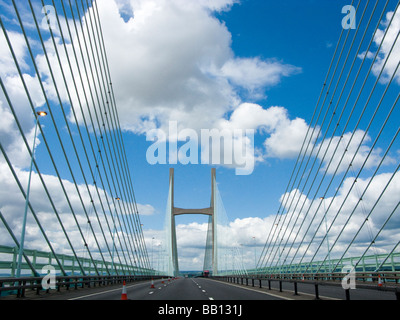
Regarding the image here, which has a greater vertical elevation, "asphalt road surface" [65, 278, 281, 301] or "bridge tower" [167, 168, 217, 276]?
"bridge tower" [167, 168, 217, 276]

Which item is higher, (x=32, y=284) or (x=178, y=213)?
(x=178, y=213)

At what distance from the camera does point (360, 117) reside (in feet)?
75.0

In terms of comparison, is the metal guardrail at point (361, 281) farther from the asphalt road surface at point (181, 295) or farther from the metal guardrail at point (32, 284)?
the metal guardrail at point (32, 284)

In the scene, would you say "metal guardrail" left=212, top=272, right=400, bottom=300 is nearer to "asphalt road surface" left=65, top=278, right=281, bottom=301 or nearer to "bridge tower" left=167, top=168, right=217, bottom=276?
"asphalt road surface" left=65, top=278, right=281, bottom=301

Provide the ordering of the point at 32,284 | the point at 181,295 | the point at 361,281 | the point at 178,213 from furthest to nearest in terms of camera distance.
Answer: the point at 178,213
the point at 361,281
the point at 181,295
the point at 32,284

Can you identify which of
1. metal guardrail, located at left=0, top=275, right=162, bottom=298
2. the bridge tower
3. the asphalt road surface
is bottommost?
the asphalt road surface

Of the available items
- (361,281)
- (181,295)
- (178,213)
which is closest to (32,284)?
(181,295)

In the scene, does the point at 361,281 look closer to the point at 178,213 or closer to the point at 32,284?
the point at 32,284

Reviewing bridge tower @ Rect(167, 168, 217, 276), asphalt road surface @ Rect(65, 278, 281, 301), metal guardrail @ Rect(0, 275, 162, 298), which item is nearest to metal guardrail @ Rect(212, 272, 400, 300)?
asphalt road surface @ Rect(65, 278, 281, 301)

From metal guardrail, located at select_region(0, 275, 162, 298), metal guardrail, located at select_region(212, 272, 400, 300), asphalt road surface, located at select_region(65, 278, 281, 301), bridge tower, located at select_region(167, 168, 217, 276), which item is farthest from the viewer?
bridge tower, located at select_region(167, 168, 217, 276)

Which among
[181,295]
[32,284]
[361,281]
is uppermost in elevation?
[32,284]
